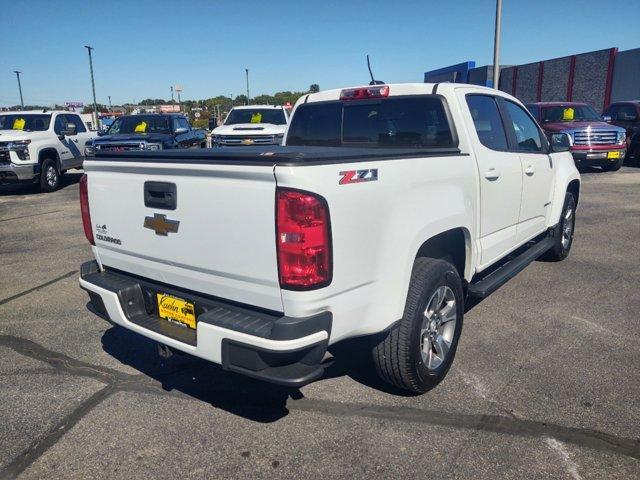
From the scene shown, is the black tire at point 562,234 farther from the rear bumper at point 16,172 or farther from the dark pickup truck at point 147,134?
the rear bumper at point 16,172

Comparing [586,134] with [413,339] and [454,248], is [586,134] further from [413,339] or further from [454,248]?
[413,339]

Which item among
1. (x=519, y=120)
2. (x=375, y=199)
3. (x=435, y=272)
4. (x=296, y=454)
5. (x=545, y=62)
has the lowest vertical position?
(x=296, y=454)

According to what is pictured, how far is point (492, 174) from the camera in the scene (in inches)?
145

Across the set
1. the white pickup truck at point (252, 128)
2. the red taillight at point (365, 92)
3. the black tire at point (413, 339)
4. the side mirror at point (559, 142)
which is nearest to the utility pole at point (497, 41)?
the white pickup truck at point (252, 128)

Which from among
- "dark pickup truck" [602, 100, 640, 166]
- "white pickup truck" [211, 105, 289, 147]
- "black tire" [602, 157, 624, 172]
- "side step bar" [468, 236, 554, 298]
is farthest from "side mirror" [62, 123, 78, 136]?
"dark pickup truck" [602, 100, 640, 166]

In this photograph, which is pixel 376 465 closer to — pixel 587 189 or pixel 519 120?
pixel 519 120

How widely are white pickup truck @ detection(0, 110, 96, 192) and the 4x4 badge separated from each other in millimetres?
10821

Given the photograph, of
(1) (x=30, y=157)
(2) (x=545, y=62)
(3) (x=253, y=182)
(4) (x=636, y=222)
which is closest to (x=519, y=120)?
(3) (x=253, y=182)

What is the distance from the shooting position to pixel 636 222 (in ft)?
27.3

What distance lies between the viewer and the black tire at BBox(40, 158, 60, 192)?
12409 mm

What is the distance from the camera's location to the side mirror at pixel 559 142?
5285 millimetres

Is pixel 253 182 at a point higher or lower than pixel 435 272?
higher

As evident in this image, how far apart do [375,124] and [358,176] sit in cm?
176

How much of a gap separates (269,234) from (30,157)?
11816 millimetres
